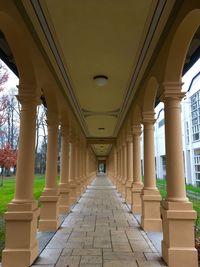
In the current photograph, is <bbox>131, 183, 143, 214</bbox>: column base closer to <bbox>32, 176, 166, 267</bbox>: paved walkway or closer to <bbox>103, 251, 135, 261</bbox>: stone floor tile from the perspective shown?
<bbox>32, 176, 166, 267</bbox>: paved walkway

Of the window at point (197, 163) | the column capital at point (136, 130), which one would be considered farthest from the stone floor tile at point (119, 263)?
the window at point (197, 163)

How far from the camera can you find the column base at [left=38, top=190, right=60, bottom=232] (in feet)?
19.9

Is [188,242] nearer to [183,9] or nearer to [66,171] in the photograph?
[183,9]

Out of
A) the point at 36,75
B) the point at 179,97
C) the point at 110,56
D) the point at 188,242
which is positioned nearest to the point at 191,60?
the point at 179,97

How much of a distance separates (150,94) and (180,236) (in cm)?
330

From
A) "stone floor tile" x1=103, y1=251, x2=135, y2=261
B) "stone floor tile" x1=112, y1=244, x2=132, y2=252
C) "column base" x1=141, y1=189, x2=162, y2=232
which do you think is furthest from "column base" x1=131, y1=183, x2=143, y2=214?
"stone floor tile" x1=103, y1=251, x2=135, y2=261

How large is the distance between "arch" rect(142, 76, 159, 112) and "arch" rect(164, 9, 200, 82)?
117cm

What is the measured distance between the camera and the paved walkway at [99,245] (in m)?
4.14

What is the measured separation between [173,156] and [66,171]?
4801mm

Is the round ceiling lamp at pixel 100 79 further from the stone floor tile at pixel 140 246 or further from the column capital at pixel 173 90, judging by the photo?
the stone floor tile at pixel 140 246

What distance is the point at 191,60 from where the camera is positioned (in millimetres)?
5273

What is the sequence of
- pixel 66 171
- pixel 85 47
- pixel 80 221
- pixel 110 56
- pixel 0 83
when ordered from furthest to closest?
pixel 0 83, pixel 66 171, pixel 80 221, pixel 110 56, pixel 85 47

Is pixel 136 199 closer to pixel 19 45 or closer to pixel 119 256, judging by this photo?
pixel 119 256

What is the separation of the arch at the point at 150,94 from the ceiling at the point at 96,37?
396 millimetres
